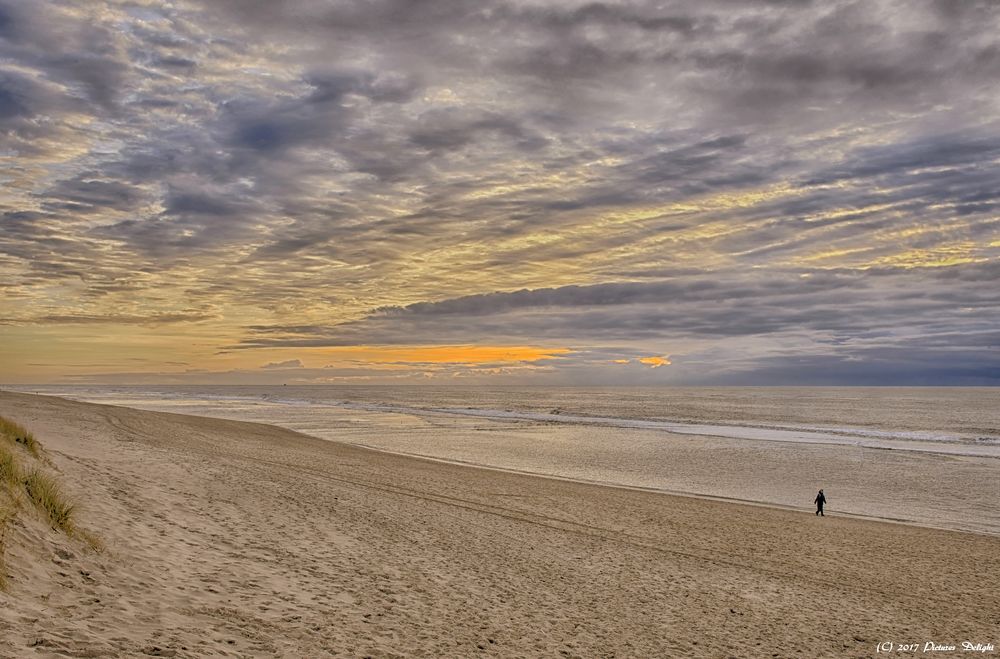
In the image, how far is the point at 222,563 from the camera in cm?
1180

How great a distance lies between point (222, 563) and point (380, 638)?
12.7ft

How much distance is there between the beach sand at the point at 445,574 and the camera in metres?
8.83

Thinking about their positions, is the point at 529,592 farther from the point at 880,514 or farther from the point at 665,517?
the point at 880,514

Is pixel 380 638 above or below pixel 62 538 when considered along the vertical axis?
below

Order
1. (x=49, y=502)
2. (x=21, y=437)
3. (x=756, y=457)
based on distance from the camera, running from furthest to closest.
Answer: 1. (x=756, y=457)
2. (x=21, y=437)
3. (x=49, y=502)

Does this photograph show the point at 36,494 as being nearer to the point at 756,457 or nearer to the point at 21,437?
the point at 21,437

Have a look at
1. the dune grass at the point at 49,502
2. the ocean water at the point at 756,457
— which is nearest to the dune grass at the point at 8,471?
the dune grass at the point at 49,502

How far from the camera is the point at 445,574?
13555 mm

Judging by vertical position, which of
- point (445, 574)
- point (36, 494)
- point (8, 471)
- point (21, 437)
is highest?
point (8, 471)

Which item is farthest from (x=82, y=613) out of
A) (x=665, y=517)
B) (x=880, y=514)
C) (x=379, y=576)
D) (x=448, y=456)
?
(x=448, y=456)

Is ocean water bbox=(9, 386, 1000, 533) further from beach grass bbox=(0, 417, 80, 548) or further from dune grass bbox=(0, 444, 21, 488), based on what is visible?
dune grass bbox=(0, 444, 21, 488)

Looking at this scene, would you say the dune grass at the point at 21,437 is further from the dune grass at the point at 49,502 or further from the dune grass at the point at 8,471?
the dune grass at the point at 49,502

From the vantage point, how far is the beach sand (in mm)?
8828

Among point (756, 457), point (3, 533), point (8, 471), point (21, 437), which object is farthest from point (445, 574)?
point (756, 457)
